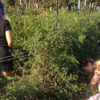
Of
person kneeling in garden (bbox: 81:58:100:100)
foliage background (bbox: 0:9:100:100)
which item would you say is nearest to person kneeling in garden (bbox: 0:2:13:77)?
foliage background (bbox: 0:9:100:100)

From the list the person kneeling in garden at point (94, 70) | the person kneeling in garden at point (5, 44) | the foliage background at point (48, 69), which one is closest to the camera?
the foliage background at point (48, 69)

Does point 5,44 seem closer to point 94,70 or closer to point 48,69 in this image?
point 48,69

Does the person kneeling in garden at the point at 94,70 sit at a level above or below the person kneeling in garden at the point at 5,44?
below

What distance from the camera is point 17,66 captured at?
334cm

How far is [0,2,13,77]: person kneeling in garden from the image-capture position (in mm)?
2979

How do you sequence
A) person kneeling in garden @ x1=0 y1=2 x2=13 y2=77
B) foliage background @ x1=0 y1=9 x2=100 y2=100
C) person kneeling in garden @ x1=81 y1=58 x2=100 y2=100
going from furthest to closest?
1. person kneeling in garden @ x1=81 y1=58 x2=100 y2=100
2. person kneeling in garden @ x1=0 y1=2 x2=13 y2=77
3. foliage background @ x1=0 y1=9 x2=100 y2=100

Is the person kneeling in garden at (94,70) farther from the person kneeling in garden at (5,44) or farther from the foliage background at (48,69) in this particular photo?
the person kneeling in garden at (5,44)

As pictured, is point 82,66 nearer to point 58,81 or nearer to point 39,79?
point 58,81

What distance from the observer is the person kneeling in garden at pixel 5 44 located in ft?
9.77

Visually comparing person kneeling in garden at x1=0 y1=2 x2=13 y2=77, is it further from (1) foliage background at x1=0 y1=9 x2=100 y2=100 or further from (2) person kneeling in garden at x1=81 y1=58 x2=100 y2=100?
(2) person kneeling in garden at x1=81 y1=58 x2=100 y2=100

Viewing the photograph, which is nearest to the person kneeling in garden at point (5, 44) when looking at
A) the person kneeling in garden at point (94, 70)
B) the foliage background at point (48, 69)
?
the foliage background at point (48, 69)

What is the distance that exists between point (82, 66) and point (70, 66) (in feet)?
2.47

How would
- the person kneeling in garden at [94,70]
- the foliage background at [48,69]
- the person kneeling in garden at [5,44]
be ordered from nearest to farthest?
the foliage background at [48,69] → the person kneeling in garden at [5,44] → the person kneeling in garden at [94,70]

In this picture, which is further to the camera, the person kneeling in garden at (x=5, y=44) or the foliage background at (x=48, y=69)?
the person kneeling in garden at (x=5, y=44)
